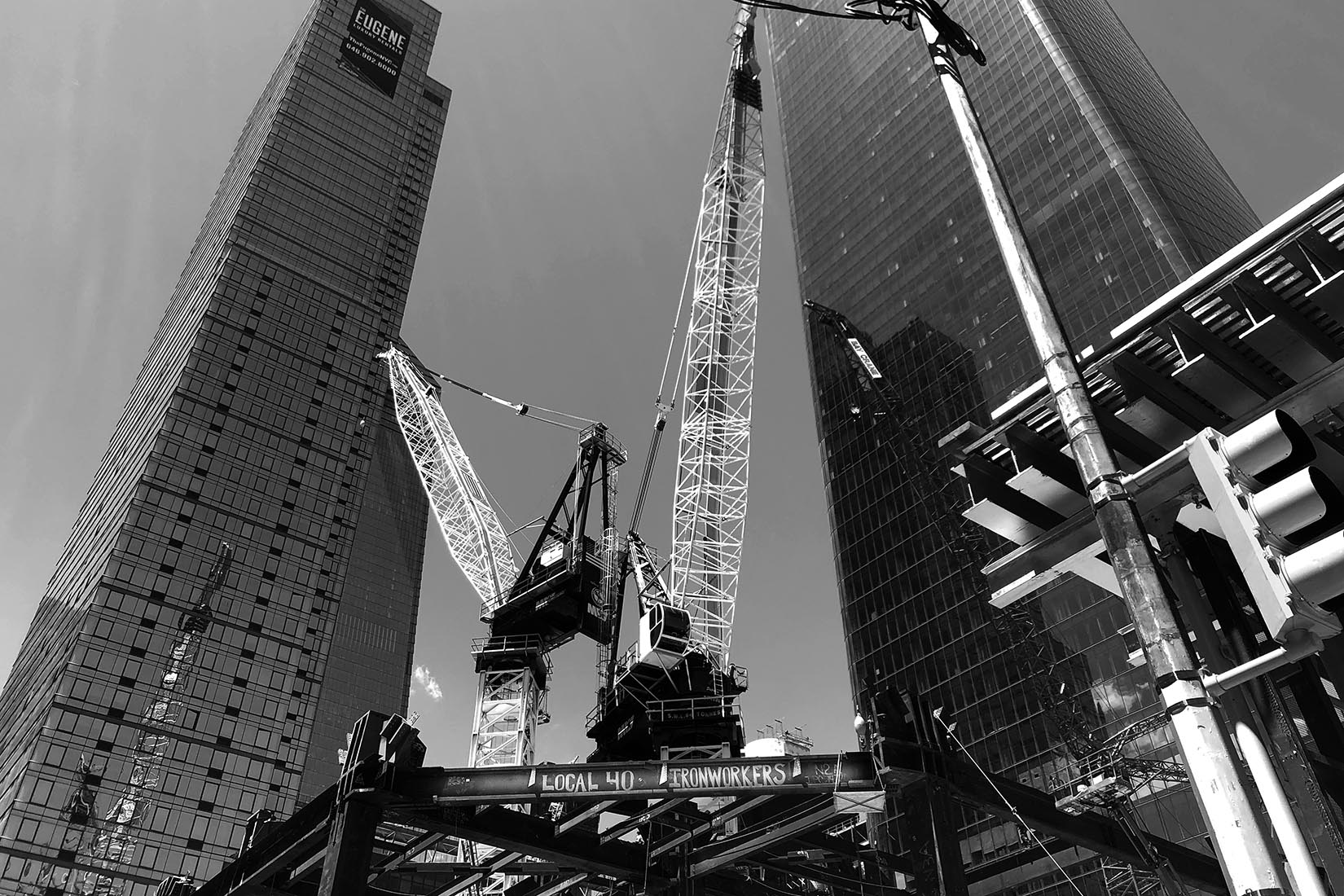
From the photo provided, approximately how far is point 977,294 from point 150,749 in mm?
101851

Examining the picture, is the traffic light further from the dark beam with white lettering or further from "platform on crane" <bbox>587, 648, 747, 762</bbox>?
"platform on crane" <bbox>587, 648, 747, 762</bbox>

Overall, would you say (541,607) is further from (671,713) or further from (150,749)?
(150,749)

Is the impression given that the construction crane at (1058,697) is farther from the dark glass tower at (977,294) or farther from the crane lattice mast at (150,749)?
the crane lattice mast at (150,749)

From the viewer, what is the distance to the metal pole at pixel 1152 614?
6660 millimetres

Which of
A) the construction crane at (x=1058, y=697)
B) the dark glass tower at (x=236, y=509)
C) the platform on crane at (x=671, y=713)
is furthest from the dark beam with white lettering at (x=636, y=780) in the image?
the dark glass tower at (x=236, y=509)

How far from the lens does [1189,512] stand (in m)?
15.1

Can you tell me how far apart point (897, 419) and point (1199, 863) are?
87.7m

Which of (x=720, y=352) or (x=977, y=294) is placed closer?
(x=720, y=352)

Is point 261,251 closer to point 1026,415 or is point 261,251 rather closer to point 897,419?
point 897,419

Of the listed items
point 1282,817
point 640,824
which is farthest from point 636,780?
point 1282,817

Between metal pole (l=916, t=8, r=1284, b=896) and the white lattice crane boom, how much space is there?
71172 mm

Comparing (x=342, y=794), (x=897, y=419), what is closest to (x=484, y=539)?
(x=897, y=419)

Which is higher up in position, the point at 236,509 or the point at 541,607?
the point at 236,509

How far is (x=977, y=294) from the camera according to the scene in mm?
113188
